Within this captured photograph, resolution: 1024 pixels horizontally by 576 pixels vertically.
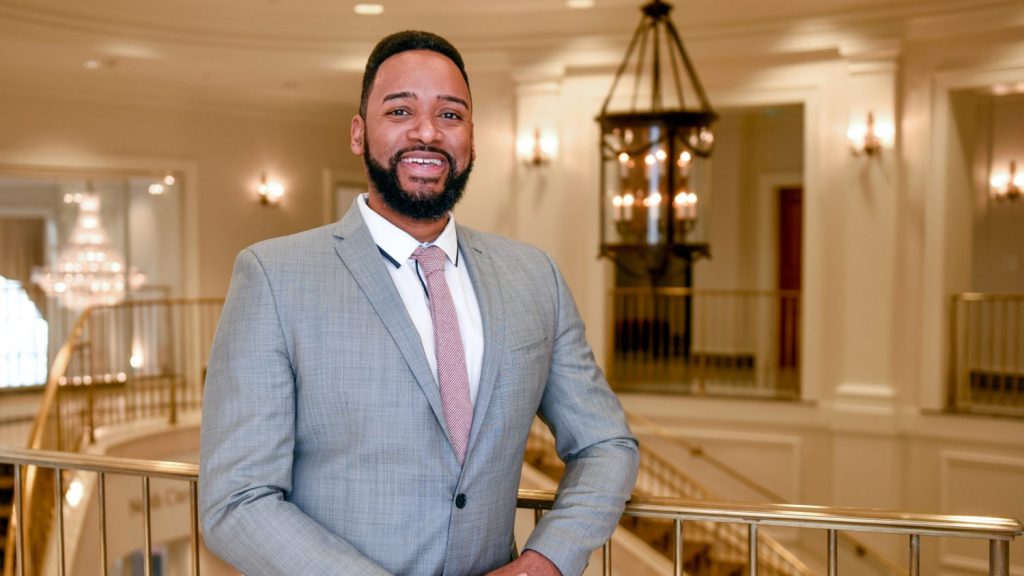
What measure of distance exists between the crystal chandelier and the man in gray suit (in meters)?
9.67

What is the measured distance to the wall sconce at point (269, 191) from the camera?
435 inches

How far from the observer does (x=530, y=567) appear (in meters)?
1.51

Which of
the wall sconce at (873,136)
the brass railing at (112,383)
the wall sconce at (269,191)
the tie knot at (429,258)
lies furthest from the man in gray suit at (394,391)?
the wall sconce at (269,191)

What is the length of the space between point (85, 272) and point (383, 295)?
9.83 meters

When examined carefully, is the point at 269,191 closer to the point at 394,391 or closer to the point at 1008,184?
the point at 1008,184

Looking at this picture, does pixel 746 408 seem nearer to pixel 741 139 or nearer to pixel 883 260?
pixel 883 260

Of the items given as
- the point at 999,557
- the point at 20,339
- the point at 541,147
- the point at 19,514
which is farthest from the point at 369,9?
the point at 999,557

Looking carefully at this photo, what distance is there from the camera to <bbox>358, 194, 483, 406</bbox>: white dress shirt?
1.55 m

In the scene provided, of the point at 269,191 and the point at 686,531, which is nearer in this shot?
the point at 686,531

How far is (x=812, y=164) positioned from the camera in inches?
302

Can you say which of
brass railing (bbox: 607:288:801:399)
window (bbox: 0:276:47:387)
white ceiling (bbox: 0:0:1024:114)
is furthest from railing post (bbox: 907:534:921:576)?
window (bbox: 0:276:47:387)

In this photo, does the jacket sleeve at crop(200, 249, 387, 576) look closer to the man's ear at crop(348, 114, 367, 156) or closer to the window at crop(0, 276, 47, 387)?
the man's ear at crop(348, 114, 367, 156)

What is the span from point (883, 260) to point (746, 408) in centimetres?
163

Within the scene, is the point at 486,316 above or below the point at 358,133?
below
